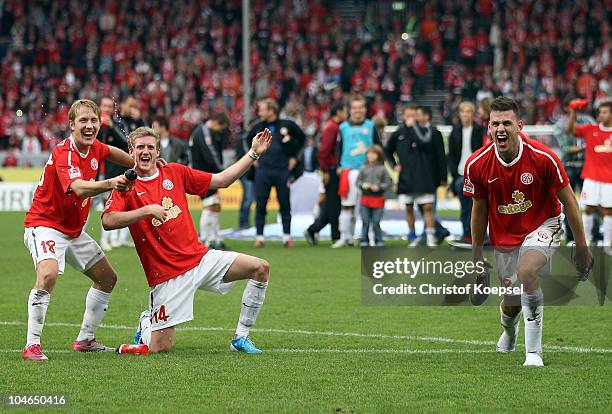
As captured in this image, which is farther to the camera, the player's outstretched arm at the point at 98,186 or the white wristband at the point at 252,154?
the white wristband at the point at 252,154

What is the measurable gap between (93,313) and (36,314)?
1.97ft

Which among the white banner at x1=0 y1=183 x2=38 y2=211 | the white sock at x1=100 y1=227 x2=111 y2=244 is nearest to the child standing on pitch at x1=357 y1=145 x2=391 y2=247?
the white sock at x1=100 y1=227 x2=111 y2=244

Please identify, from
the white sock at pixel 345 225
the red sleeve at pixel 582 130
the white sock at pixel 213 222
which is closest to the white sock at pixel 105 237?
the white sock at pixel 213 222

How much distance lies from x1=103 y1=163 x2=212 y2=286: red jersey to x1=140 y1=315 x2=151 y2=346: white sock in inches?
12.1

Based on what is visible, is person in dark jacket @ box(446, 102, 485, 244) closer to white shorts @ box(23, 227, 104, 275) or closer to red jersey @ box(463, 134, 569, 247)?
red jersey @ box(463, 134, 569, 247)

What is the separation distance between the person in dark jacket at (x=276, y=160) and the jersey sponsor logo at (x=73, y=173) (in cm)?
904

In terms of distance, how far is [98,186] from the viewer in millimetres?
8273

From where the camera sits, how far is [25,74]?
3784 centimetres

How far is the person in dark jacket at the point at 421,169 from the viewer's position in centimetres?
1728

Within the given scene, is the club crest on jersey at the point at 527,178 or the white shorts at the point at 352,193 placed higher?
the club crest on jersey at the point at 527,178

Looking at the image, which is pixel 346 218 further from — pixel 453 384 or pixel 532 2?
pixel 532 2

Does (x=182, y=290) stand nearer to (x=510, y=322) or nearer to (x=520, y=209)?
(x=510, y=322)

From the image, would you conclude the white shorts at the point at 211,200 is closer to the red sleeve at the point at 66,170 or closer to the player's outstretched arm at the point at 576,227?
the red sleeve at the point at 66,170

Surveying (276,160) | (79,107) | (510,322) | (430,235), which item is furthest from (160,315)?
(276,160)
